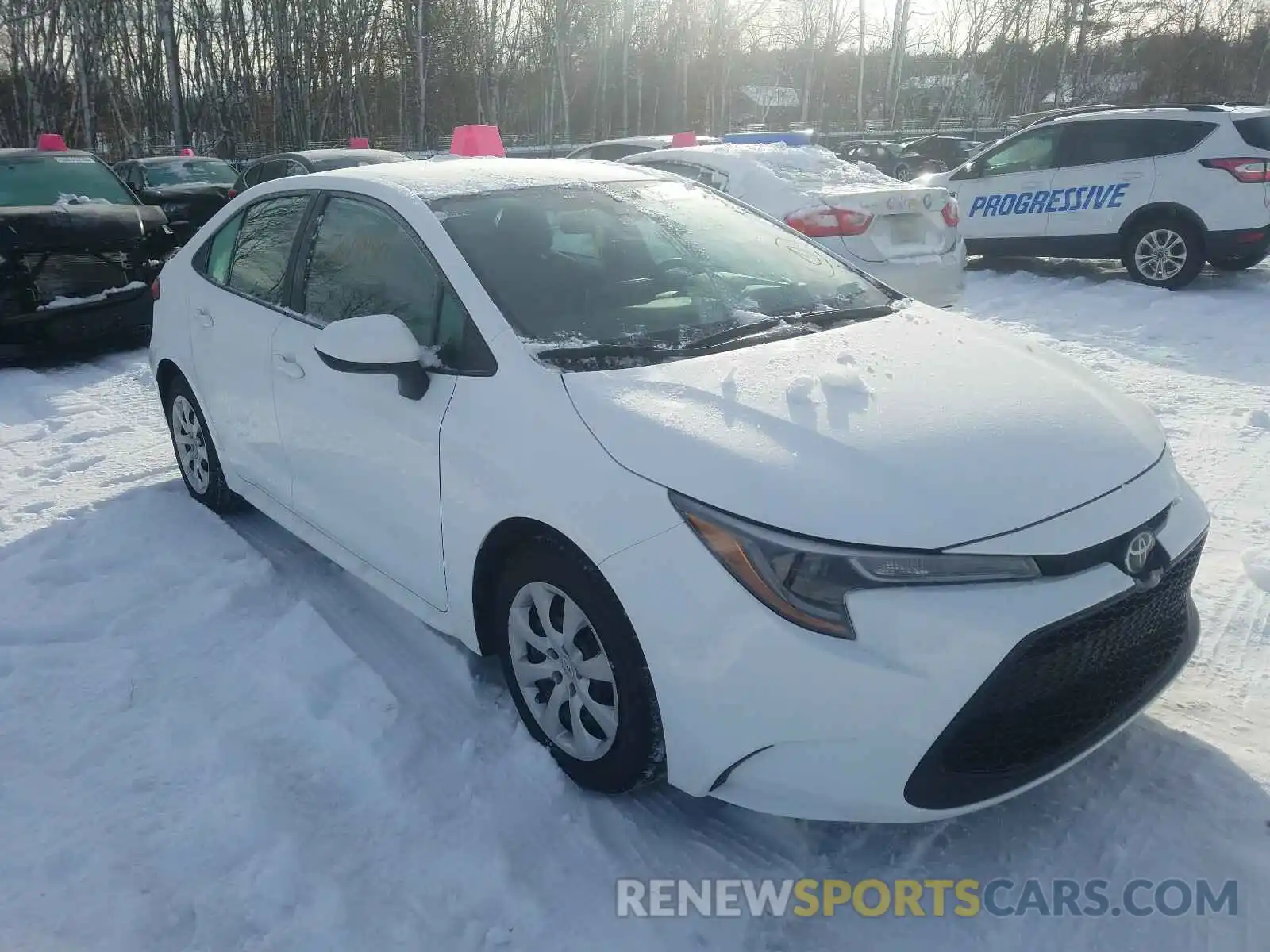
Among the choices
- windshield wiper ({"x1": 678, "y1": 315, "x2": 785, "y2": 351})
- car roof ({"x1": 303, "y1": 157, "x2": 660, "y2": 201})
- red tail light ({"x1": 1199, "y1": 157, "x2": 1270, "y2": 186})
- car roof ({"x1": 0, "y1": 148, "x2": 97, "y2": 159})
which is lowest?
windshield wiper ({"x1": 678, "y1": 315, "x2": 785, "y2": 351})

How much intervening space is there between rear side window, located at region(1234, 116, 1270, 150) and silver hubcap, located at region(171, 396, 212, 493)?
354 inches

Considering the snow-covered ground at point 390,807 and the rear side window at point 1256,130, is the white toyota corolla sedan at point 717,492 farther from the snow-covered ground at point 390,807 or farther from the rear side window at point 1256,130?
the rear side window at point 1256,130

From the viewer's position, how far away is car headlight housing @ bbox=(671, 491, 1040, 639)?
1.92 m

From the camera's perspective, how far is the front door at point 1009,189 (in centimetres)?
983

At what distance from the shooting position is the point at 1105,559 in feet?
6.74

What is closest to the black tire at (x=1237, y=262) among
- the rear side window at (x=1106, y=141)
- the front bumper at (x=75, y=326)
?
the rear side window at (x=1106, y=141)

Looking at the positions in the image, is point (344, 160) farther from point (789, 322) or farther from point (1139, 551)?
point (1139, 551)

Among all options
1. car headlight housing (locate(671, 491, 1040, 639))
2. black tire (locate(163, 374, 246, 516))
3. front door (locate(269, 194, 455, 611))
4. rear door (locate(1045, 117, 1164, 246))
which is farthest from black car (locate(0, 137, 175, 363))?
rear door (locate(1045, 117, 1164, 246))

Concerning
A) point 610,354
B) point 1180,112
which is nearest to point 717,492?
point 610,354

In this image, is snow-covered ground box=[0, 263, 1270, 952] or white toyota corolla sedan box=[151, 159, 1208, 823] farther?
snow-covered ground box=[0, 263, 1270, 952]

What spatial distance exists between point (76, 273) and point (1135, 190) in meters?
9.20

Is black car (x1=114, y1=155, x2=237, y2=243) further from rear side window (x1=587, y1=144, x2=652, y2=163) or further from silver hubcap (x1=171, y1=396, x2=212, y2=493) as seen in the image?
silver hubcap (x1=171, y1=396, x2=212, y2=493)

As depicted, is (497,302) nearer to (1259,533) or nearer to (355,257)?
(355,257)

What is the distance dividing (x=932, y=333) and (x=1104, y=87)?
5271 cm
